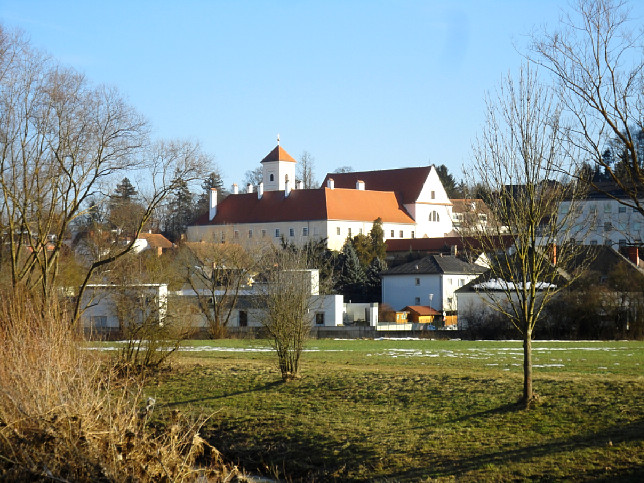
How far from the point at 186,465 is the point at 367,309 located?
57267mm

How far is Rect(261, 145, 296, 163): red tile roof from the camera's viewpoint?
12467 centimetres

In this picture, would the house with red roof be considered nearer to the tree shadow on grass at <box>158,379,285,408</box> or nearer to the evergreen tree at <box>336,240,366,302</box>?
the evergreen tree at <box>336,240,366,302</box>

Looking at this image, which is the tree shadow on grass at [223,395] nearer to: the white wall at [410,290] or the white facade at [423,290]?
the white facade at [423,290]

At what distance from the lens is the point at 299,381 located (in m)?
22.5

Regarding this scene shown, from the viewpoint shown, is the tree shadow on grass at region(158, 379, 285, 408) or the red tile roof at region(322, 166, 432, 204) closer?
the tree shadow on grass at region(158, 379, 285, 408)

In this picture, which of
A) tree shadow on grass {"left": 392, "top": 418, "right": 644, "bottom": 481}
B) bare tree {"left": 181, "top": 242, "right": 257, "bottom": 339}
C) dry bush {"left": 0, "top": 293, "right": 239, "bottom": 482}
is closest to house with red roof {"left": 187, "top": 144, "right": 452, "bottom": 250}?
bare tree {"left": 181, "top": 242, "right": 257, "bottom": 339}

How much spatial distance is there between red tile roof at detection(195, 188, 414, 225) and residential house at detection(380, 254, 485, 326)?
30.3 m

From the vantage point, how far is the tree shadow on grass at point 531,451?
14.3 meters

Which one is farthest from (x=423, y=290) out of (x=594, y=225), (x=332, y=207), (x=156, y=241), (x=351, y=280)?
(x=594, y=225)

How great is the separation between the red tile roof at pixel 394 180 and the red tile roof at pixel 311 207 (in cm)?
240

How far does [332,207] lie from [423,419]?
91.6 metres

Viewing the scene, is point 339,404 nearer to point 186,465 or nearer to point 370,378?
point 370,378

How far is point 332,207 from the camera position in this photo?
108750 millimetres

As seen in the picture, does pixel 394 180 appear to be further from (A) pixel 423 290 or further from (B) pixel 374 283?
(A) pixel 423 290
